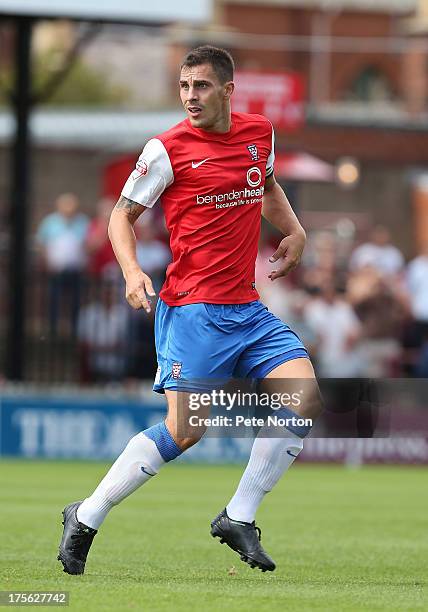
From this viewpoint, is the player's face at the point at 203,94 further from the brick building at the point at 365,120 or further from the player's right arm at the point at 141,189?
the brick building at the point at 365,120

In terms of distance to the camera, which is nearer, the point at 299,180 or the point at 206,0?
the point at 206,0

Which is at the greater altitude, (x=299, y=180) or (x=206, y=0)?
(x=206, y=0)

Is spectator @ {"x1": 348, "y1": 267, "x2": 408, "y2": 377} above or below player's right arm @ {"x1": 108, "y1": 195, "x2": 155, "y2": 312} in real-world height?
below

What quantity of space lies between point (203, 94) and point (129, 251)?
79 cm

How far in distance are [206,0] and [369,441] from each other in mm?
5060

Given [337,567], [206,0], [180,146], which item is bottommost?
[337,567]

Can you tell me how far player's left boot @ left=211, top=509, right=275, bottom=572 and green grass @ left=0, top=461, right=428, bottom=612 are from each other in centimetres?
10

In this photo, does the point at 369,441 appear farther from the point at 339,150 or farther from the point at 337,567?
the point at 339,150

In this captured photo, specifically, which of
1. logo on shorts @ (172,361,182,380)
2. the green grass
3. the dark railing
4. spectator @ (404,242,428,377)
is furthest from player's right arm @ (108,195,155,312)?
spectator @ (404,242,428,377)

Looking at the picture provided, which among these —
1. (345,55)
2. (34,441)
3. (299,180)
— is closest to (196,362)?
(34,441)

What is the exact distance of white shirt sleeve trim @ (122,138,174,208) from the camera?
7.48 m

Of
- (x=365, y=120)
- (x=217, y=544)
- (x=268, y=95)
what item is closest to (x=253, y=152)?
(x=217, y=544)

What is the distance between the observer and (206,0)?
17.5m

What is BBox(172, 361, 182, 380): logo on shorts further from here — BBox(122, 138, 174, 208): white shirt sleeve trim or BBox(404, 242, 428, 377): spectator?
BBox(404, 242, 428, 377): spectator
